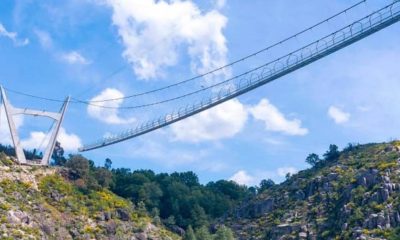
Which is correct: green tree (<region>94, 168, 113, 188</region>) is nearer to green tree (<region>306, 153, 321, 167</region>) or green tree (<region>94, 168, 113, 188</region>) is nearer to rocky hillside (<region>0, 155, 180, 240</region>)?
rocky hillside (<region>0, 155, 180, 240</region>)

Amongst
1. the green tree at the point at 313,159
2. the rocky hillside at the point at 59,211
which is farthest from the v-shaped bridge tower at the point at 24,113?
the green tree at the point at 313,159

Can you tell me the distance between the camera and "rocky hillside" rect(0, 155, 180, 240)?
6956cm

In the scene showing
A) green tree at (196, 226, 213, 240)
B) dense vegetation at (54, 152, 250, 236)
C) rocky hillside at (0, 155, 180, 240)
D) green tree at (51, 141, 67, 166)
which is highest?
green tree at (51, 141, 67, 166)

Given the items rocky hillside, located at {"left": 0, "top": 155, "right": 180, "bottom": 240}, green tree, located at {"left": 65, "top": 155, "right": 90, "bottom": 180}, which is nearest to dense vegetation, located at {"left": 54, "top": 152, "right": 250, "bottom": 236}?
green tree, located at {"left": 65, "top": 155, "right": 90, "bottom": 180}

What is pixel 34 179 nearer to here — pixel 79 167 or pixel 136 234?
pixel 79 167

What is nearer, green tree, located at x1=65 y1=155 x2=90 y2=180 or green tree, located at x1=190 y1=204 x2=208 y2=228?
green tree, located at x1=65 y1=155 x2=90 y2=180

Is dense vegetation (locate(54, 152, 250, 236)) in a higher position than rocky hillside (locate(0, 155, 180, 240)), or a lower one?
higher

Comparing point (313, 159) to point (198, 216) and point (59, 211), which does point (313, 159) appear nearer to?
point (198, 216)

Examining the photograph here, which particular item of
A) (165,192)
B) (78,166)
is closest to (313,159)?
(165,192)

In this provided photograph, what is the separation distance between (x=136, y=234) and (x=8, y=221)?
1599 centimetres

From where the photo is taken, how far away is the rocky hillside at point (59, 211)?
228 feet

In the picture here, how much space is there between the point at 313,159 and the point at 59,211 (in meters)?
39.2

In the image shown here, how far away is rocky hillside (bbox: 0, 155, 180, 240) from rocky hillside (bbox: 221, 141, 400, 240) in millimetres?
11319

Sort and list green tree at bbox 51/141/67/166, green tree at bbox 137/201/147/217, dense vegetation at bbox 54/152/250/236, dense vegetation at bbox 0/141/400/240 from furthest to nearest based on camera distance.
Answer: green tree at bbox 51/141/67/166 < dense vegetation at bbox 54/152/250/236 < green tree at bbox 137/201/147/217 < dense vegetation at bbox 0/141/400/240
